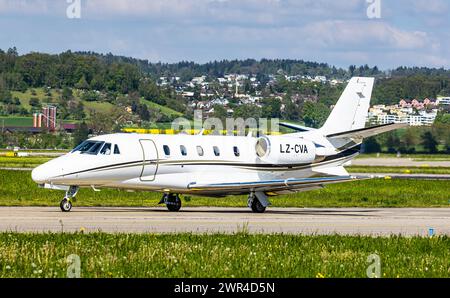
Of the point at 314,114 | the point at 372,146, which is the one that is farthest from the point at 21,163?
the point at 314,114

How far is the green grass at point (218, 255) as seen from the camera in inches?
865

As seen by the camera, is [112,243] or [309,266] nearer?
[309,266]

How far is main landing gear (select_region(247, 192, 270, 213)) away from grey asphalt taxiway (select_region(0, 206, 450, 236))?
1.52 feet

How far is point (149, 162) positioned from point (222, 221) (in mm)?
5408

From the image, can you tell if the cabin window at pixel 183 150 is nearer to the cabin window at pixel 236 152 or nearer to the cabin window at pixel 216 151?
the cabin window at pixel 216 151

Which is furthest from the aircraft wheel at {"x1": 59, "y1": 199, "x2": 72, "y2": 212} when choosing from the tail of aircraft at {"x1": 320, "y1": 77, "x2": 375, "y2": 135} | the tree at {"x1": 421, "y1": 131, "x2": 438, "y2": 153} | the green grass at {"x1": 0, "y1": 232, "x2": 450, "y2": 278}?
the tree at {"x1": 421, "y1": 131, "x2": 438, "y2": 153}

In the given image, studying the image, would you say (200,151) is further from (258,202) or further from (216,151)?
(258,202)

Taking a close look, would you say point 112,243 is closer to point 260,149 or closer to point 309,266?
point 309,266

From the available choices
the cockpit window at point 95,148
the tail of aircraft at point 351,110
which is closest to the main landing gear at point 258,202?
the tail of aircraft at point 351,110

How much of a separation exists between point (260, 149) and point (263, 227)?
10.1 m

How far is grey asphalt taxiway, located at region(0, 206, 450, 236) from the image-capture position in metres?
32.6

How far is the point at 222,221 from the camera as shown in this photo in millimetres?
36344

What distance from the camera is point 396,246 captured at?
27.2 meters
